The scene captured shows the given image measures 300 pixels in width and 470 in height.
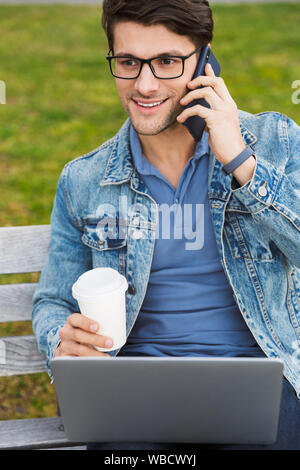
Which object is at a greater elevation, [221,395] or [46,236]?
[46,236]

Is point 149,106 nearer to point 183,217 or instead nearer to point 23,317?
point 183,217

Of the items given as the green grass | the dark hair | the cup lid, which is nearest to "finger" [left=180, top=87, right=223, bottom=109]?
the dark hair

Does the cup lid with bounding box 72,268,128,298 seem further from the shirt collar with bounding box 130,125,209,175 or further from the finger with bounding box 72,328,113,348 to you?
the shirt collar with bounding box 130,125,209,175

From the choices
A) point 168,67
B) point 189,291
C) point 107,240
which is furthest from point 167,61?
point 189,291

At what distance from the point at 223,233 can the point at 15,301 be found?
94 cm

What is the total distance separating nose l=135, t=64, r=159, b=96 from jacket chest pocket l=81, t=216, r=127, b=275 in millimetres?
513

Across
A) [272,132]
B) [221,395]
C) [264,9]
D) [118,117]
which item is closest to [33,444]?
[221,395]

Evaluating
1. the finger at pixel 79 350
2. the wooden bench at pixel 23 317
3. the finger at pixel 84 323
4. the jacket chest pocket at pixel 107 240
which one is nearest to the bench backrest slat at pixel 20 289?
the wooden bench at pixel 23 317

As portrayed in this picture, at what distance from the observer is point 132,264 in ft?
7.80

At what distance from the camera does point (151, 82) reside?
7.29ft

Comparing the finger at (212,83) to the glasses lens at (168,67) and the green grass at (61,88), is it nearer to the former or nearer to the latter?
the glasses lens at (168,67)

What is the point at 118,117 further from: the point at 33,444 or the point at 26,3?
the point at 26,3

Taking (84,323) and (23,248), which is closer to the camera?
(84,323)

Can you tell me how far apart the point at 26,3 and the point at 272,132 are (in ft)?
28.8
